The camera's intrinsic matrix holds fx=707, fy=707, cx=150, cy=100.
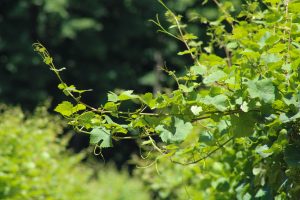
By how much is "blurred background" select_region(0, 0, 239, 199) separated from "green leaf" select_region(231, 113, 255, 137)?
15452 mm

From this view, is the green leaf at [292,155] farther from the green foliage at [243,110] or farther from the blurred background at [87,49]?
the blurred background at [87,49]

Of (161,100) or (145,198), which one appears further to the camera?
(145,198)

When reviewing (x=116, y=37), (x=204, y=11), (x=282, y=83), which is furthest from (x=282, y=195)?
(x=116, y=37)

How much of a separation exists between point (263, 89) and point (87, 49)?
17746mm

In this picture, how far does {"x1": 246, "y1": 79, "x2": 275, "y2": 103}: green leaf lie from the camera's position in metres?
2.03

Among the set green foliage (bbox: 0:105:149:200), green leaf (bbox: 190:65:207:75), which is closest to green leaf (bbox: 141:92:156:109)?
green leaf (bbox: 190:65:207:75)

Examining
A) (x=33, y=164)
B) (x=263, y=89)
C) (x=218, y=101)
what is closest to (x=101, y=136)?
(x=218, y=101)

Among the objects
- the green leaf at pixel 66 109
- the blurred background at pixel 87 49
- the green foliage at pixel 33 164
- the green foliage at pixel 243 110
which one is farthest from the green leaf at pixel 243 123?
the blurred background at pixel 87 49

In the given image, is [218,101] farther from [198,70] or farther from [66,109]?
[66,109]

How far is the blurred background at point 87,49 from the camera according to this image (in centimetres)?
1872

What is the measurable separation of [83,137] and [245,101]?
755 inches

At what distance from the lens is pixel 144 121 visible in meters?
2.15

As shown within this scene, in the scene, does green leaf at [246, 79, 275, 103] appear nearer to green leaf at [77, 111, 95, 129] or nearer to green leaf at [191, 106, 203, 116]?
green leaf at [191, 106, 203, 116]

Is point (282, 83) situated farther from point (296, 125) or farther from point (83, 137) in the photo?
point (83, 137)
